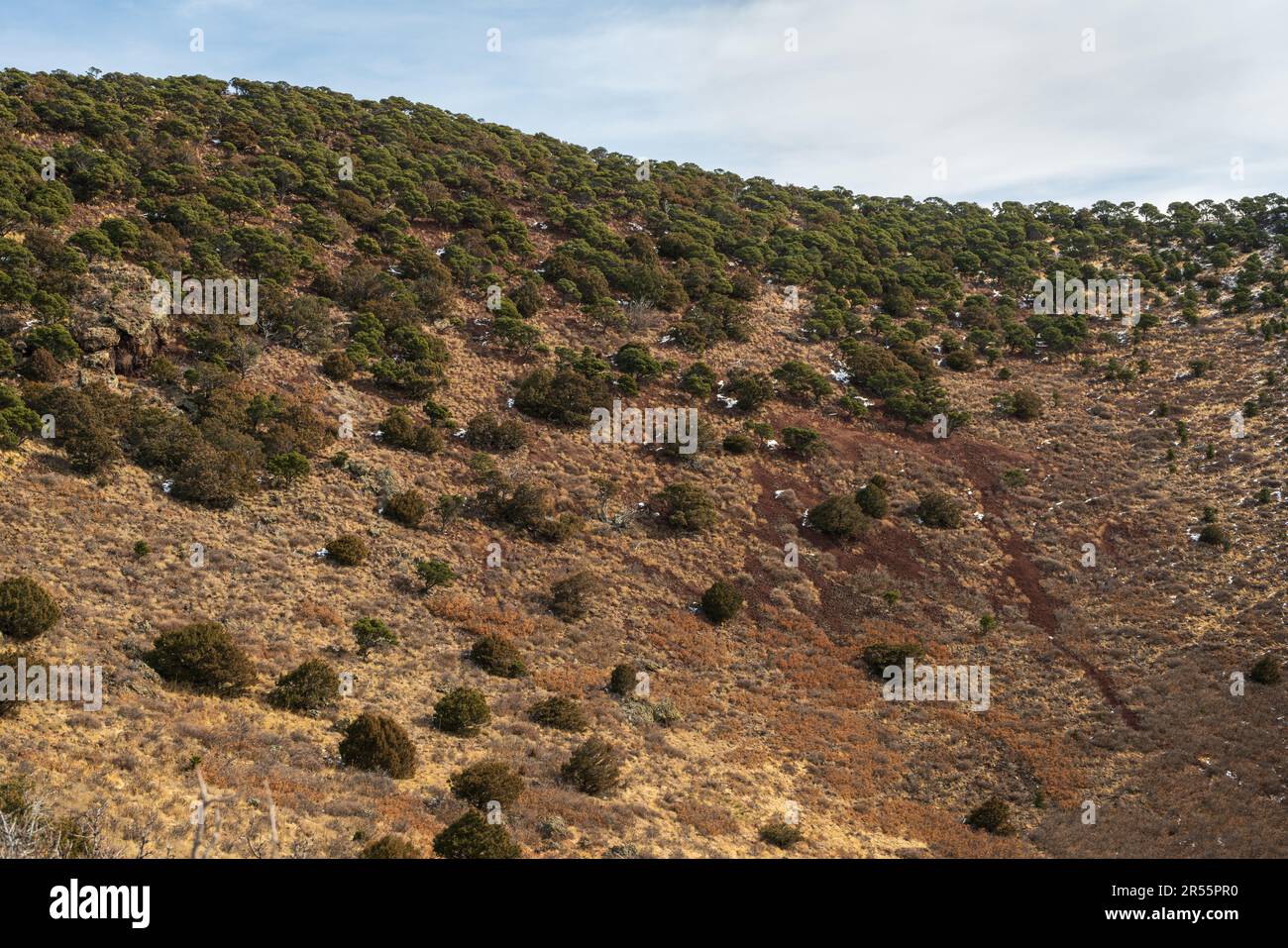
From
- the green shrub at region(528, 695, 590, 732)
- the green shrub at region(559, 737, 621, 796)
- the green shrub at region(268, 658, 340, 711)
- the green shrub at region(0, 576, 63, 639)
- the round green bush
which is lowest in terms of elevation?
the green shrub at region(559, 737, 621, 796)

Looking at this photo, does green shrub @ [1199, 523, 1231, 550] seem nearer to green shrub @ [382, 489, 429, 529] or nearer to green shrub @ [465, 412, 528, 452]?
green shrub @ [465, 412, 528, 452]

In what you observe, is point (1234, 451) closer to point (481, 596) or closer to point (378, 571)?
point (481, 596)

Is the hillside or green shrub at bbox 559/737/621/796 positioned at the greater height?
the hillside

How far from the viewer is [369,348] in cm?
3962

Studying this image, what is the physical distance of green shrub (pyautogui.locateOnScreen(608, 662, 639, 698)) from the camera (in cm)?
2498

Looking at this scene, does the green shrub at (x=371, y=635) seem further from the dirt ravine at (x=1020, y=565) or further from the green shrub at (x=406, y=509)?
the dirt ravine at (x=1020, y=565)

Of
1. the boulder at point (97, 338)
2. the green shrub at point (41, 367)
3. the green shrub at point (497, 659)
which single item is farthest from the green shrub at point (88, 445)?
the green shrub at point (497, 659)

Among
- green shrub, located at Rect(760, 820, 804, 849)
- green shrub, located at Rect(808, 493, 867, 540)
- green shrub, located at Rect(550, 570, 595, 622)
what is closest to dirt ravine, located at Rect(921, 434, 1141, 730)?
green shrub, located at Rect(808, 493, 867, 540)

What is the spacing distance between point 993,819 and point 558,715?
40.4 ft

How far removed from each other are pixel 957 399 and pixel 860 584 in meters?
21.4

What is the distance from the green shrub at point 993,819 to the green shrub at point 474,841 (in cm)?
1416

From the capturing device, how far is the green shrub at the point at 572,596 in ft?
93.2

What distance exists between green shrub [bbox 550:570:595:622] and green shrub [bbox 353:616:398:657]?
6.41 metres

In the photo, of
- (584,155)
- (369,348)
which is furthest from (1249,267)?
(369,348)
